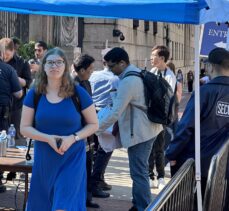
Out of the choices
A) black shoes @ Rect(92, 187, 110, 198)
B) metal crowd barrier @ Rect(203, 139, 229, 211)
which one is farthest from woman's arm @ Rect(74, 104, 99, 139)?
black shoes @ Rect(92, 187, 110, 198)

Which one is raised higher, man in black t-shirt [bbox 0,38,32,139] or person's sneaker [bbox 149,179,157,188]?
man in black t-shirt [bbox 0,38,32,139]

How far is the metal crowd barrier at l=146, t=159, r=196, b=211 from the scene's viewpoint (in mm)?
3402

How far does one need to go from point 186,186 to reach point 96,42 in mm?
15647

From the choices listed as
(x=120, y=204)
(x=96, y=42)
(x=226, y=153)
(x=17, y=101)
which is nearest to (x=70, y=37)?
(x=96, y=42)

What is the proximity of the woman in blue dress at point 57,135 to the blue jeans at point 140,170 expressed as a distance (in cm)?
136

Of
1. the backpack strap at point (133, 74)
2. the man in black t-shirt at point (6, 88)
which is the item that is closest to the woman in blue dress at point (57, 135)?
the backpack strap at point (133, 74)

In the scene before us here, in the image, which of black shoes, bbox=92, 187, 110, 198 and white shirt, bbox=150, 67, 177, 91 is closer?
black shoes, bbox=92, 187, 110, 198

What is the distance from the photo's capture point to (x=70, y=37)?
19828 millimetres

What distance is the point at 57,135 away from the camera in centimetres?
488

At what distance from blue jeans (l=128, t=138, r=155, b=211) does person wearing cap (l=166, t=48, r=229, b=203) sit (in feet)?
3.03

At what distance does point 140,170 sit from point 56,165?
1.69 meters

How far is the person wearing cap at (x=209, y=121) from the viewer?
5.23 metres

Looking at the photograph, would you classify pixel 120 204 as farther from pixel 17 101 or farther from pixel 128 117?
pixel 17 101

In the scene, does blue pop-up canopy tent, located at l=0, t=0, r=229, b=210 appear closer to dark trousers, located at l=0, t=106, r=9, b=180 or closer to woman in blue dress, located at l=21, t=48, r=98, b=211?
woman in blue dress, located at l=21, t=48, r=98, b=211
